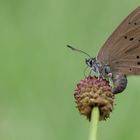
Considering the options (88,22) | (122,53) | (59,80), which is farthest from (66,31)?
(122,53)

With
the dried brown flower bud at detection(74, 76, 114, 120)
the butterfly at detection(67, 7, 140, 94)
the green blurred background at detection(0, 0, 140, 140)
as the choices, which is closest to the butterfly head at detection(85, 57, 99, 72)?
the butterfly at detection(67, 7, 140, 94)

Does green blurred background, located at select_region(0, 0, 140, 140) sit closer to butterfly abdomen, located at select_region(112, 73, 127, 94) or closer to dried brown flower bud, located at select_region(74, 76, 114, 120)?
butterfly abdomen, located at select_region(112, 73, 127, 94)

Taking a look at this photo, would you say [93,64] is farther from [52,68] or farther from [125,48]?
[52,68]

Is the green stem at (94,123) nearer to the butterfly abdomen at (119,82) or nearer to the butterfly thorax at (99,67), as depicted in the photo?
the butterfly abdomen at (119,82)

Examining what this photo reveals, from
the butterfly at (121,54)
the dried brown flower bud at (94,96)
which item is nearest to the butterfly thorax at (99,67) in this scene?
the butterfly at (121,54)

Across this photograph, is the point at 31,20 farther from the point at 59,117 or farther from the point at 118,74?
the point at 118,74

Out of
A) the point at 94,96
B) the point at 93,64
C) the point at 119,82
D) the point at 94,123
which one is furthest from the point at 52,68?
the point at 94,123

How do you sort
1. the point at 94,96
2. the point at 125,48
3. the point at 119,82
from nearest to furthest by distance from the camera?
1. the point at 94,96
2. the point at 119,82
3. the point at 125,48
